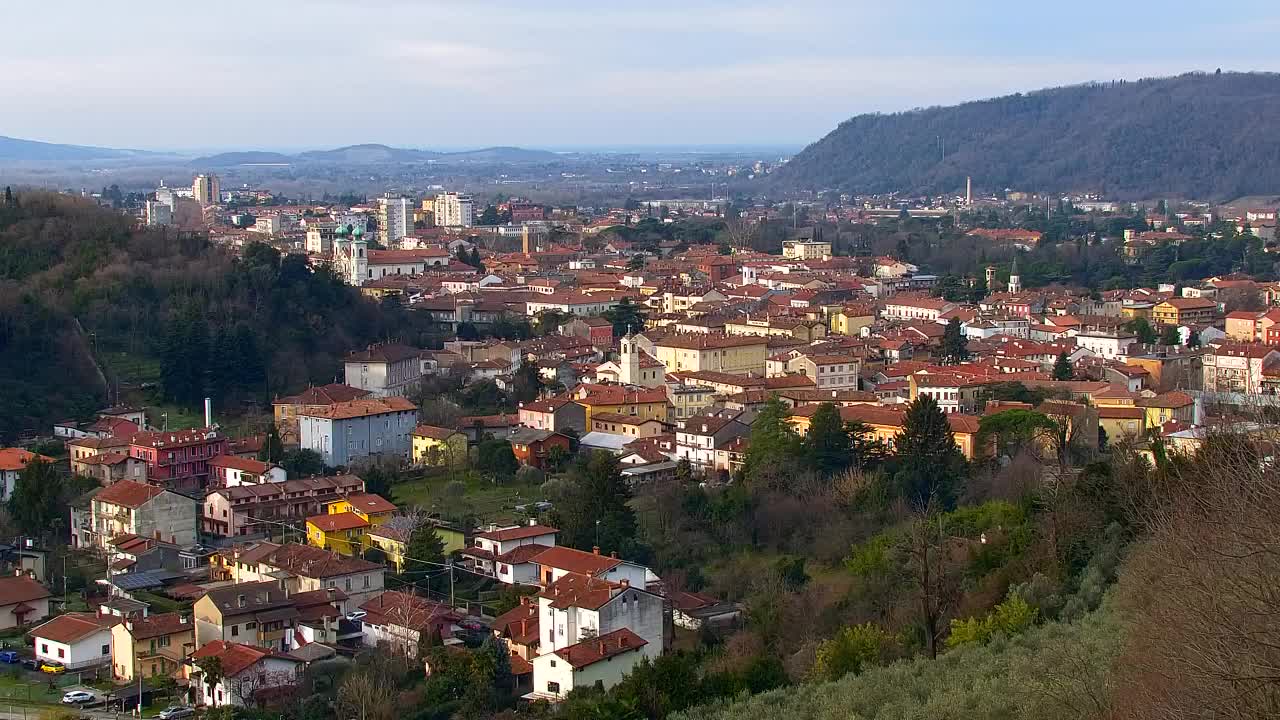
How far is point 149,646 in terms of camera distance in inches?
538

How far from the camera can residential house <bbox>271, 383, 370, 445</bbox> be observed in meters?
21.9

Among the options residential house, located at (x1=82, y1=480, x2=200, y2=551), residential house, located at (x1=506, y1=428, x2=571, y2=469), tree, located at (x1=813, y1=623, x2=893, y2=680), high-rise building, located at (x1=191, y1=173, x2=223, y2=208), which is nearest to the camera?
tree, located at (x1=813, y1=623, x2=893, y2=680)

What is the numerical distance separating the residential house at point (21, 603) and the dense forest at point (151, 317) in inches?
278

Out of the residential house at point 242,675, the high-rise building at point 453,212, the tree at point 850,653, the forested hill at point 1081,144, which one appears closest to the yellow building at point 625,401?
Result: the residential house at point 242,675

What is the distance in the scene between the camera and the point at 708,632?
13977mm

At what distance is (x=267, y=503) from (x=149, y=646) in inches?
178

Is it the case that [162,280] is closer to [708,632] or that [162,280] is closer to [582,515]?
[582,515]

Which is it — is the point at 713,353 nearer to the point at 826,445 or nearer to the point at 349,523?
the point at 826,445

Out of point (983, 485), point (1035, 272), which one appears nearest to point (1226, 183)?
point (1035, 272)

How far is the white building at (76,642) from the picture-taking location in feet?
44.5

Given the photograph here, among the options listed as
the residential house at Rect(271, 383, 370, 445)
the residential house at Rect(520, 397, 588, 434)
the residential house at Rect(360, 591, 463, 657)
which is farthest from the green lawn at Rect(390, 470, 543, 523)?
the residential house at Rect(360, 591, 463, 657)

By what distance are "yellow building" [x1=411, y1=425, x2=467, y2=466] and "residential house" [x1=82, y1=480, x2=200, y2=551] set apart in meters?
3.63

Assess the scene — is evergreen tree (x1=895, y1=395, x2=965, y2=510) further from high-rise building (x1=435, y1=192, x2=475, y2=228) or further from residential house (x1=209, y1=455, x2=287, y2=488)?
high-rise building (x1=435, y1=192, x2=475, y2=228)

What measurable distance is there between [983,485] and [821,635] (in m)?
5.10
